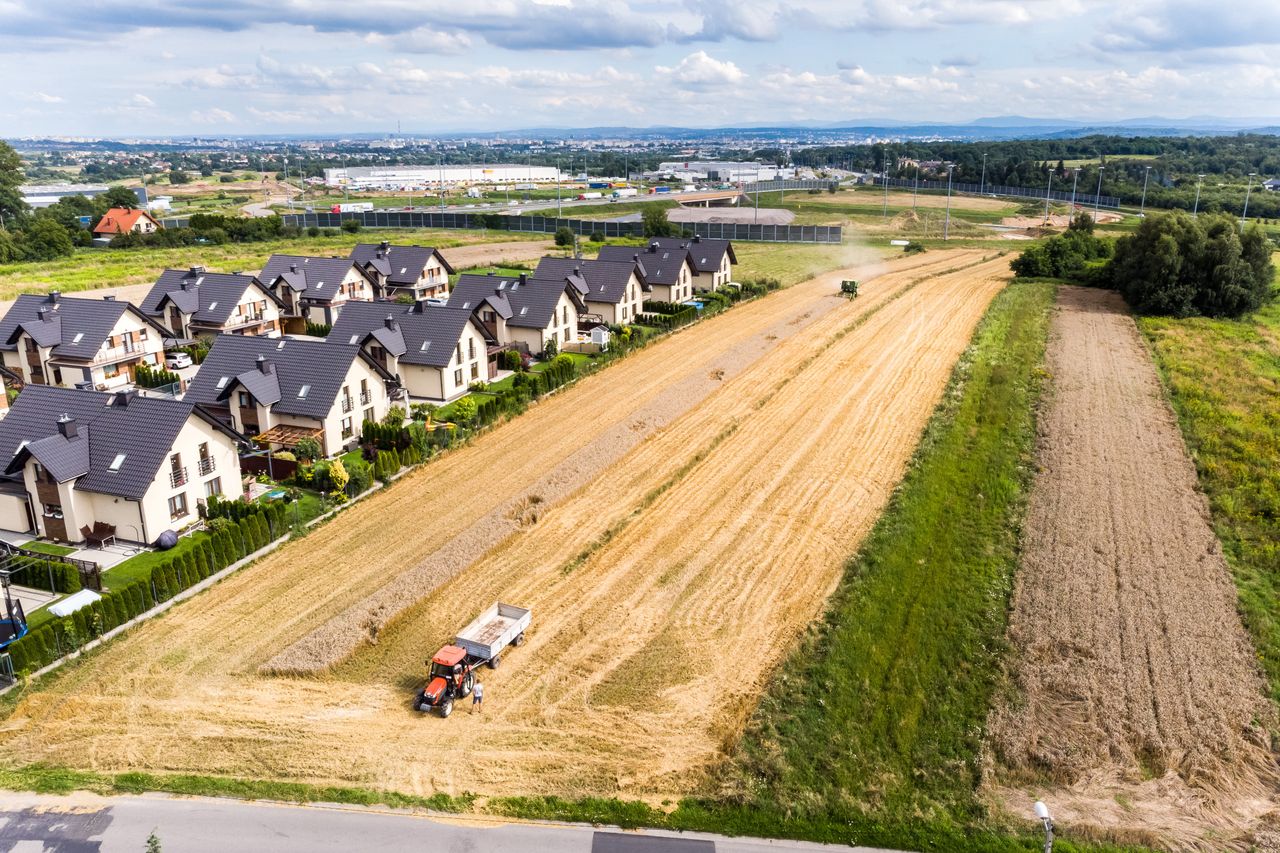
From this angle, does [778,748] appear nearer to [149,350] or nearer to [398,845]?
[398,845]

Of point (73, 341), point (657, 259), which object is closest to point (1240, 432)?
point (657, 259)

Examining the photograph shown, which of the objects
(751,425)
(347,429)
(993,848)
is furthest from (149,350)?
(993,848)

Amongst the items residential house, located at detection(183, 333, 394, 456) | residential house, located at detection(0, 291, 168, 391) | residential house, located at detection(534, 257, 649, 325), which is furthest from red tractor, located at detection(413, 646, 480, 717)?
residential house, located at detection(534, 257, 649, 325)

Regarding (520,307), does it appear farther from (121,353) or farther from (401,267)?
(121,353)

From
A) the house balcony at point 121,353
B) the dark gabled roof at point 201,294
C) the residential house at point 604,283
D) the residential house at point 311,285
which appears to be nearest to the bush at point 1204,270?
the residential house at point 604,283

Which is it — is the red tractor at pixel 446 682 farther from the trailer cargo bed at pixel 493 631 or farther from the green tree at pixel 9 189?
the green tree at pixel 9 189

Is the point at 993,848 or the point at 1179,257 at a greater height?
the point at 1179,257

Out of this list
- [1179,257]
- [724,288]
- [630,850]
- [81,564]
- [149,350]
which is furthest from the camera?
[724,288]
